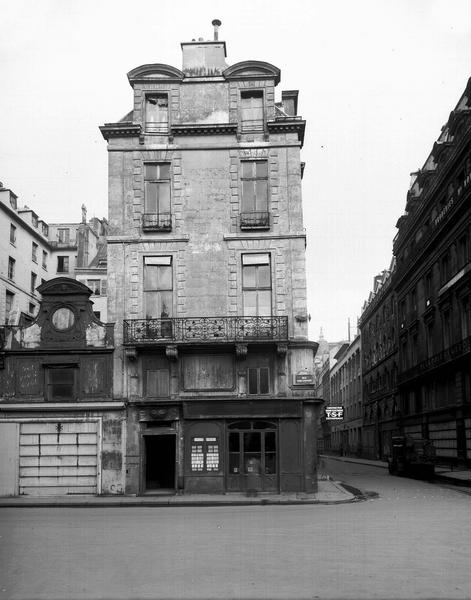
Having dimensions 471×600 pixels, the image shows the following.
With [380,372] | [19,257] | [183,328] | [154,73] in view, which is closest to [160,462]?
[183,328]

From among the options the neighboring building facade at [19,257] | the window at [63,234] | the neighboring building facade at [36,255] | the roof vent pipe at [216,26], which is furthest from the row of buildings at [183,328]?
the window at [63,234]

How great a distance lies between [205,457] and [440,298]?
83.2 feet

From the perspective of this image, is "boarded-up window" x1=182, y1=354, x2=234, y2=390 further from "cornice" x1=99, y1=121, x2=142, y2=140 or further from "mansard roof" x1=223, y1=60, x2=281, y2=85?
"mansard roof" x1=223, y1=60, x2=281, y2=85

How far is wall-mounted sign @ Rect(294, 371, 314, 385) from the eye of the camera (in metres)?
30.1

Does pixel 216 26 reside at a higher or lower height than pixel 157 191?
higher

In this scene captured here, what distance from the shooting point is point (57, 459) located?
29750mm

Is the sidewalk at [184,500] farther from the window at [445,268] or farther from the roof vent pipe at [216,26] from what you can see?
the window at [445,268]

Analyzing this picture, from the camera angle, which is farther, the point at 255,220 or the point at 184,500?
the point at 255,220

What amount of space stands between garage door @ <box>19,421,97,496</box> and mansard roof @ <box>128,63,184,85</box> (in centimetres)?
1494

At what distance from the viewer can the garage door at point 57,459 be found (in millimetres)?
29609

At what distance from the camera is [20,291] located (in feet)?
204

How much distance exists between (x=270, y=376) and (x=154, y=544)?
1609 centimetres

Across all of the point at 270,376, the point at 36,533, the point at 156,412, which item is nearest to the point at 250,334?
the point at 270,376

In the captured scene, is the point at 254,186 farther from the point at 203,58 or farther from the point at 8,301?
the point at 8,301
